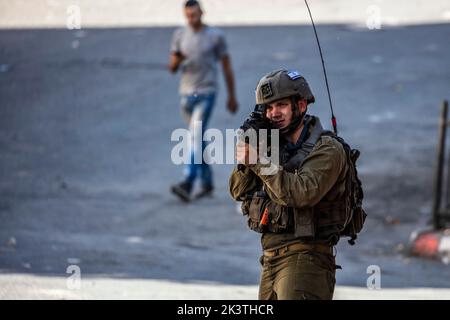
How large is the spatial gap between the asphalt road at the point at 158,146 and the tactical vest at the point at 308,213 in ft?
10.8

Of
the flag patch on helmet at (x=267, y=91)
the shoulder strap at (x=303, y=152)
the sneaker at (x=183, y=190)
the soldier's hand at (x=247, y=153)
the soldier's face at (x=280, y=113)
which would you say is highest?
the sneaker at (x=183, y=190)

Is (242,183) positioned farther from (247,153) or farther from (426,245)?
(426,245)

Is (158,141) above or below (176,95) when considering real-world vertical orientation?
below

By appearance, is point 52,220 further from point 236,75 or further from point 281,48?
point 281,48

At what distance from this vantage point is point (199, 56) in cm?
1112

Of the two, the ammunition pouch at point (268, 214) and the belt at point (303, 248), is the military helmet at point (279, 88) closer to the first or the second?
the ammunition pouch at point (268, 214)

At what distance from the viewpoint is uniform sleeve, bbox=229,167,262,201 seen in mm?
5371

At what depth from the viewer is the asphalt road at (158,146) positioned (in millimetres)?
9422

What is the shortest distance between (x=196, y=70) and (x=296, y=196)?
6.15 metres

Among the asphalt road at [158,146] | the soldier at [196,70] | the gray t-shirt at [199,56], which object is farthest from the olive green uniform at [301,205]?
the gray t-shirt at [199,56]

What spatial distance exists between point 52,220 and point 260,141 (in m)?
5.72

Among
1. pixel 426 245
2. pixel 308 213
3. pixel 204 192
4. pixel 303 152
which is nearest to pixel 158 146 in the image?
A: pixel 204 192

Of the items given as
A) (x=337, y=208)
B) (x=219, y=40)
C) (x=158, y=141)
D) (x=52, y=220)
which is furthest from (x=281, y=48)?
(x=337, y=208)

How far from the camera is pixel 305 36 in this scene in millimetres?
17094
